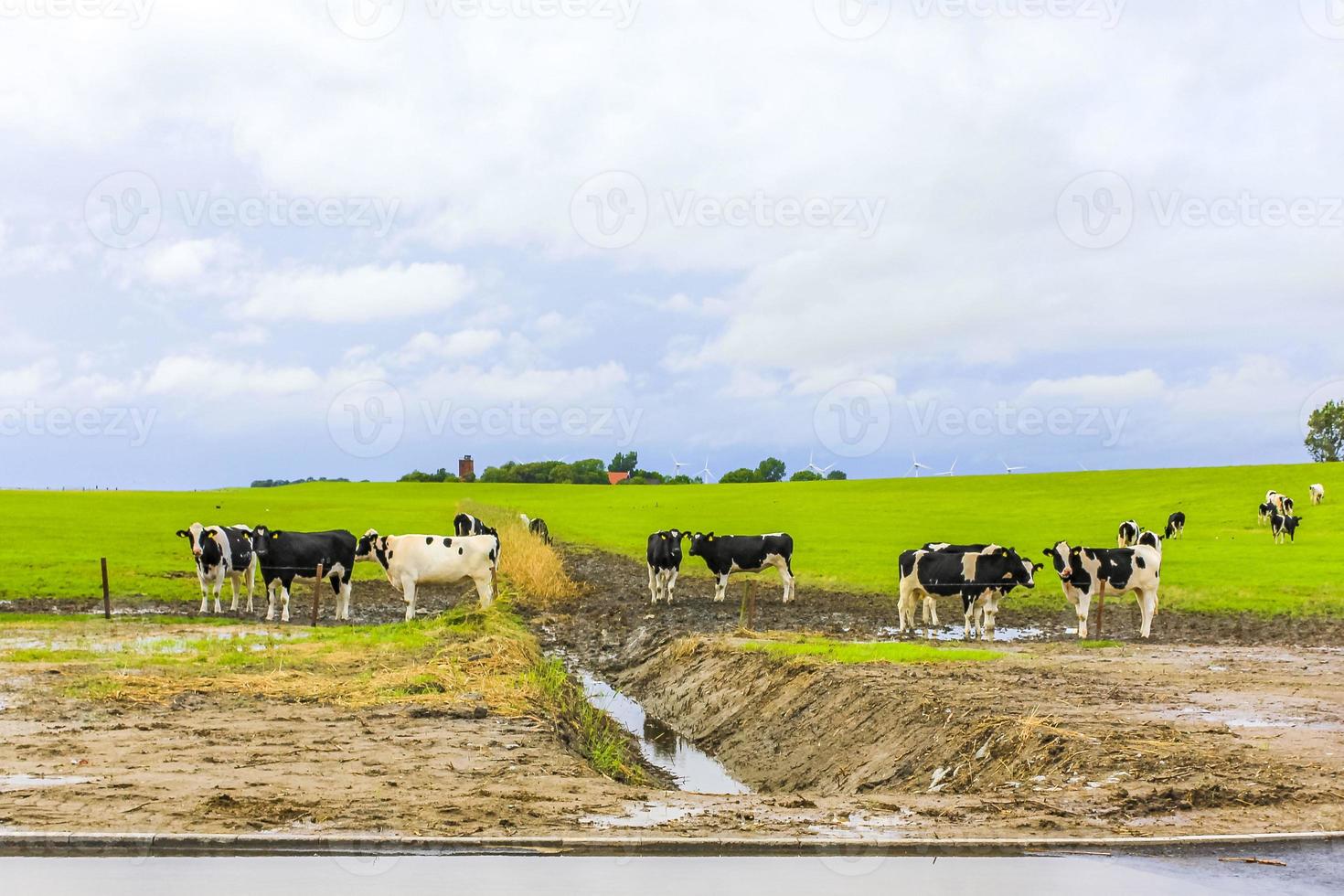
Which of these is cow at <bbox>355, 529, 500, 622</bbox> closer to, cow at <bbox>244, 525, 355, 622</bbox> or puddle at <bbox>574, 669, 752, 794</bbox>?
cow at <bbox>244, 525, 355, 622</bbox>

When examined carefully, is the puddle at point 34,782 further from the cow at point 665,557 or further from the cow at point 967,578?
the cow at point 665,557

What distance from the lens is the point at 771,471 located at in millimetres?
144625

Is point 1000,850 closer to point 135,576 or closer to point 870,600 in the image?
point 870,600

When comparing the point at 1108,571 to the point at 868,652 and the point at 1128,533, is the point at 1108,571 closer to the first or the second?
the point at 868,652

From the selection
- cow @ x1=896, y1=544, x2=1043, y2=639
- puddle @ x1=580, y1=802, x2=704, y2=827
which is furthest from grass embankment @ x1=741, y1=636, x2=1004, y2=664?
puddle @ x1=580, y1=802, x2=704, y2=827

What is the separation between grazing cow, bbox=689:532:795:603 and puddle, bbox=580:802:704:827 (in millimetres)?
23618

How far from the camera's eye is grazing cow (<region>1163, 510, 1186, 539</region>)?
53.9m

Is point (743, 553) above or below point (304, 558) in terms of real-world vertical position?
below

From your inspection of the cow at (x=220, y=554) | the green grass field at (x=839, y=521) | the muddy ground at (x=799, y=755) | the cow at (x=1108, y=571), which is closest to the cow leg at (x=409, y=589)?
the cow at (x=220, y=554)

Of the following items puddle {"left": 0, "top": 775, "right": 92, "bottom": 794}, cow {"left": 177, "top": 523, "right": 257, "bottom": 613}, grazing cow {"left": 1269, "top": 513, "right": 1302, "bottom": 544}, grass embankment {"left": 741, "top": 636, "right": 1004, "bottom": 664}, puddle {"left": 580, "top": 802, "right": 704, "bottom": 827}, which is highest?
cow {"left": 177, "top": 523, "right": 257, "bottom": 613}

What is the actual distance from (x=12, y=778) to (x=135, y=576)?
28696 mm

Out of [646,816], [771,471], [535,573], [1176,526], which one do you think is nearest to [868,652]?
[646,816]

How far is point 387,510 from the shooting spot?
281ft

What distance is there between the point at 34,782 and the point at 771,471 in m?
135
